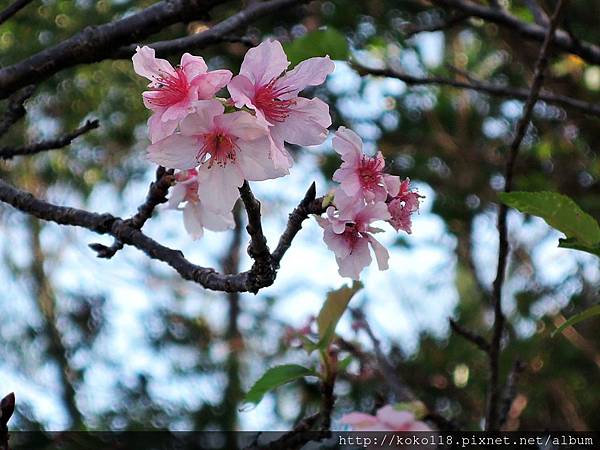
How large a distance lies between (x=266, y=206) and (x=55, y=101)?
119 centimetres

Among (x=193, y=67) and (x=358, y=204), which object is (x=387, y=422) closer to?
(x=358, y=204)

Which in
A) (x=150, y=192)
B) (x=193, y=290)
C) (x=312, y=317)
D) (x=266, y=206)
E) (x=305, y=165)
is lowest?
(x=193, y=290)

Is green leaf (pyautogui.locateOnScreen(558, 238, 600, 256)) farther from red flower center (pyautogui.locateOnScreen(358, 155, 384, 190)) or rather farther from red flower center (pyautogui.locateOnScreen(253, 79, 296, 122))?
red flower center (pyautogui.locateOnScreen(253, 79, 296, 122))

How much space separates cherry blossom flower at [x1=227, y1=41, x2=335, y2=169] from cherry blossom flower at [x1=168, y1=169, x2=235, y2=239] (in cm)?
30

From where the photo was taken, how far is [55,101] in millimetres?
3383

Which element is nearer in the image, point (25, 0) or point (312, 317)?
point (25, 0)

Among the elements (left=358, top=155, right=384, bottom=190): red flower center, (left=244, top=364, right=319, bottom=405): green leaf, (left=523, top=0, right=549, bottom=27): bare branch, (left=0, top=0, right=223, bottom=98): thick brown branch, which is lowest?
(left=244, top=364, right=319, bottom=405): green leaf

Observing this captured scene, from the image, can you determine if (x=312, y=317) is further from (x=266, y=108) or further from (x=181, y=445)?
(x=266, y=108)

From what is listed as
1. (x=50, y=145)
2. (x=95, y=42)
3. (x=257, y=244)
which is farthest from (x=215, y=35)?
(x=257, y=244)

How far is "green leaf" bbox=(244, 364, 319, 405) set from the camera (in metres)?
1.43

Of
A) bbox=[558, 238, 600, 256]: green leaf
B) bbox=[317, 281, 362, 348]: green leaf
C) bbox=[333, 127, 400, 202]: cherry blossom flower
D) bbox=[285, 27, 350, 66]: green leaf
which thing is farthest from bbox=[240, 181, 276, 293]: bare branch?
bbox=[285, 27, 350, 66]: green leaf

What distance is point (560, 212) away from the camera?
1011 mm

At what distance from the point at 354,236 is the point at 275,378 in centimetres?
57

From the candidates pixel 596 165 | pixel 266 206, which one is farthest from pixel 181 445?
pixel 266 206
